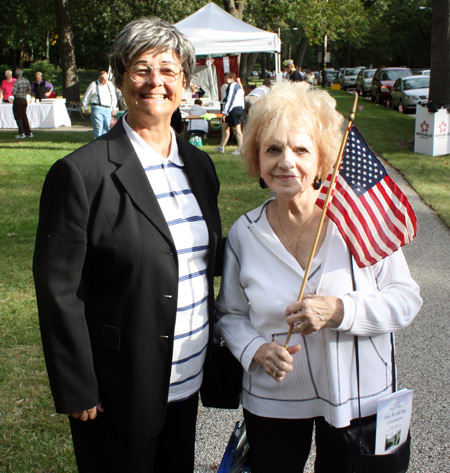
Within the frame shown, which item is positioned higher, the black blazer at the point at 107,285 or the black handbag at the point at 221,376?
the black blazer at the point at 107,285

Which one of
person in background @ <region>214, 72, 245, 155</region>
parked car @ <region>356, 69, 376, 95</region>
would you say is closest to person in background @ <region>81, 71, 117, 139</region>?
person in background @ <region>214, 72, 245, 155</region>

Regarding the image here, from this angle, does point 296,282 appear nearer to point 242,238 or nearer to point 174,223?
point 242,238

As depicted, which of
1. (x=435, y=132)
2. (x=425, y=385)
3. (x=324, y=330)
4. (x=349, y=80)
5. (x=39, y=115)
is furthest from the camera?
(x=349, y=80)

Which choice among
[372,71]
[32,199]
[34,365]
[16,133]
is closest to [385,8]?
[372,71]

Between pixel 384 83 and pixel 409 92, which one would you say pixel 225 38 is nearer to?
pixel 409 92

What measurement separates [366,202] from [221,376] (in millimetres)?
901

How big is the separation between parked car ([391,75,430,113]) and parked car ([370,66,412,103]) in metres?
2.86

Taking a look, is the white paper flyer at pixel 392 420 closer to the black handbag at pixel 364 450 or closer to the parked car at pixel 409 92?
the black handbag at pixel 364 450

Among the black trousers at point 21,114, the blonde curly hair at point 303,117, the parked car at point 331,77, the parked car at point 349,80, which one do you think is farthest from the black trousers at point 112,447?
the parked car at point 331,77

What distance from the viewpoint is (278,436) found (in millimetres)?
2219

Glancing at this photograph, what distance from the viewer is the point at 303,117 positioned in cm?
216

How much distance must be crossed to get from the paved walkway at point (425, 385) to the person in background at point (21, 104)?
1414cm

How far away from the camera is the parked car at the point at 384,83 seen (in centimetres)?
2908

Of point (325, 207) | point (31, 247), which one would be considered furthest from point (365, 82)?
point (325, 207)
